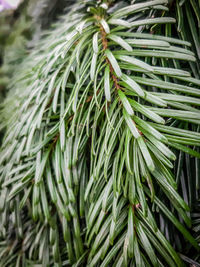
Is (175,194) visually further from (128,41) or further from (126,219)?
(128,41)

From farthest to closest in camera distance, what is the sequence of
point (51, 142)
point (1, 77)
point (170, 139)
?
point (1, 77) < point (51, 142) < point (170, 139)

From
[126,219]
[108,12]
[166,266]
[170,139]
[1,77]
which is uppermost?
[1,77]

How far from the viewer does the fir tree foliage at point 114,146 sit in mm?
336

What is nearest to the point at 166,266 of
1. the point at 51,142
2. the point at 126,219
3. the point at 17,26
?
the point at 126,219

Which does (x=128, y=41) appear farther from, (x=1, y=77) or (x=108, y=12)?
(x=1, y=77)

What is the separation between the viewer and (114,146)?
374 mm

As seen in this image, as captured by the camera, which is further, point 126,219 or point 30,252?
point 30,252

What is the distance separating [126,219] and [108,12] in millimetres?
511

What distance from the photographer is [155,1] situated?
1.32 ft

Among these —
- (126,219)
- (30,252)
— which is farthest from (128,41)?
(30,252)

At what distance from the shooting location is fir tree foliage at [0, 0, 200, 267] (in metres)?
0.34

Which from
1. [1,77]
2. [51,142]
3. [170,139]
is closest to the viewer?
[170,139]

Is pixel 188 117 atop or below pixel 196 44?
below

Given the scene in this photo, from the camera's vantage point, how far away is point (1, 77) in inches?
39.4
